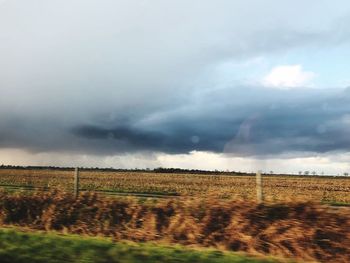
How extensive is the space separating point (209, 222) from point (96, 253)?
426 cm

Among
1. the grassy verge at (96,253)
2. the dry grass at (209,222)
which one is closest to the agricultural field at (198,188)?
the dry grass at (209,222)

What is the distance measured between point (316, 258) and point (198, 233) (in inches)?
135

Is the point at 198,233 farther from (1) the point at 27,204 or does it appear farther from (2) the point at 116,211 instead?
(1) the point at 27,204

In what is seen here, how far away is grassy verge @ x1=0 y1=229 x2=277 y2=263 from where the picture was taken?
10055 millimetres

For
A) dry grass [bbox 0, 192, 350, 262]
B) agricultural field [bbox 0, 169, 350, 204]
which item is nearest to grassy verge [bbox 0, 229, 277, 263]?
dry grass [bbox 0, 192, 350, 262]

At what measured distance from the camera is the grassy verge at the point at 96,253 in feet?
33.0

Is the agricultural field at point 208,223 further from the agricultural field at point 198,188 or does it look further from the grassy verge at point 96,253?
the agricultural field at point 198,188

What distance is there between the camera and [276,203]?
540 inches

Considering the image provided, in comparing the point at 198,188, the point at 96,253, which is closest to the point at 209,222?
the point at 96,253

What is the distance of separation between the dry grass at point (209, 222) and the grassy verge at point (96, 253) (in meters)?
1.85

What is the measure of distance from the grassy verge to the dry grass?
1.85 metres

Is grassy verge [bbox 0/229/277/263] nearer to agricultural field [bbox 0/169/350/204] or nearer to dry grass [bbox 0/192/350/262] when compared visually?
dry grass [bbox 0/192/350/262]

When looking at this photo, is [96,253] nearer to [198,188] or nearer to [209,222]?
[209,222]

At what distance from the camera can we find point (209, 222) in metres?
13.9
